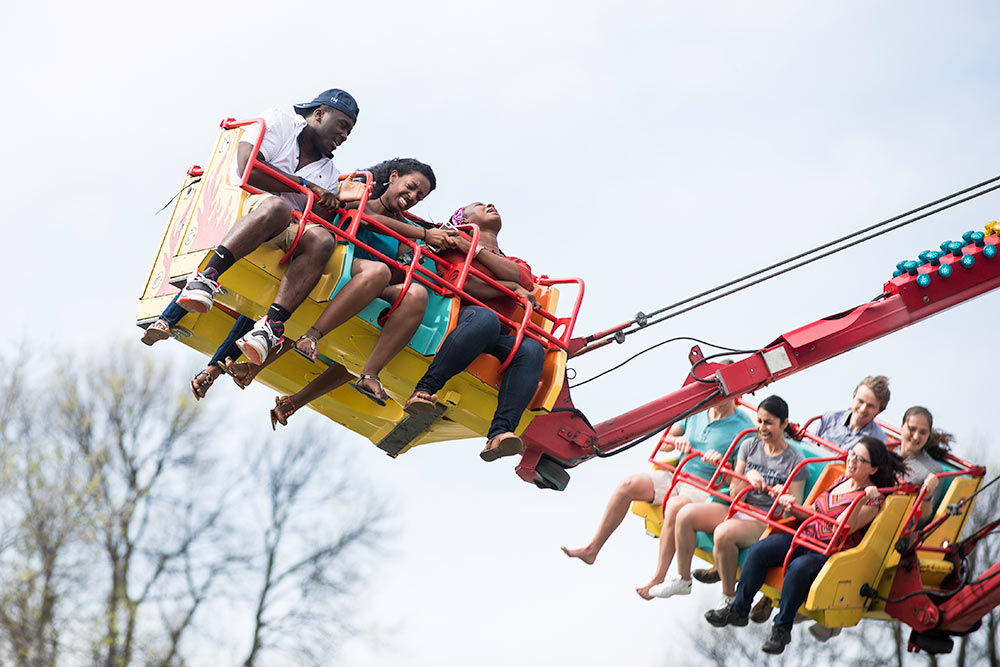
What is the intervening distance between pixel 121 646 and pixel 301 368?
488 inches

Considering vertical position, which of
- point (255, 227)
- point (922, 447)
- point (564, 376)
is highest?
point (255, 227)

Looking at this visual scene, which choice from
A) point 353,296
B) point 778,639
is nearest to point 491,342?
point 353,296

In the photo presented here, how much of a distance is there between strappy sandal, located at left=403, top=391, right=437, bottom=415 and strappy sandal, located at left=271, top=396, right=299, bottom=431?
1.06 meters

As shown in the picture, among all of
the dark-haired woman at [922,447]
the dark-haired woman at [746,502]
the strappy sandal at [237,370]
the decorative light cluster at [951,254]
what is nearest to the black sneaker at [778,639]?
the dark-haired woman at [746,502]

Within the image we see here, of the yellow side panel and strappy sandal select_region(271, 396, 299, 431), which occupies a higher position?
strappy sandal select_region(271, 396, 299, 431)

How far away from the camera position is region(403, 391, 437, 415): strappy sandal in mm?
5992

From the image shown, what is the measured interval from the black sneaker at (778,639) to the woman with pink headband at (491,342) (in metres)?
2.49

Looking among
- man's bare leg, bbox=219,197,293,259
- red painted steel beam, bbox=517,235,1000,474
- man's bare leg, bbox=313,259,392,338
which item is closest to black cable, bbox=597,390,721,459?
red painted steel beam, bbox=517,235,1000,474

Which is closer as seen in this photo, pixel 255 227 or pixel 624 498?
pixel 255 227

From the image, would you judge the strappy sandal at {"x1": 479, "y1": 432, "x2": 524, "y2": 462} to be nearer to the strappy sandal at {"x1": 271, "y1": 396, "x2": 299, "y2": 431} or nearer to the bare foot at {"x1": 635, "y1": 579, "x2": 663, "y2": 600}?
the strappy sandal at {"x1": 271, "y1": 396, "x2": 299, "y2": 431}

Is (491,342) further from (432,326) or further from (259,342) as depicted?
(259,342)

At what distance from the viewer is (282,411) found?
22.4ft

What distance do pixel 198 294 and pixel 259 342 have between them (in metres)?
0.36

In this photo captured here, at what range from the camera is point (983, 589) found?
313 inches
